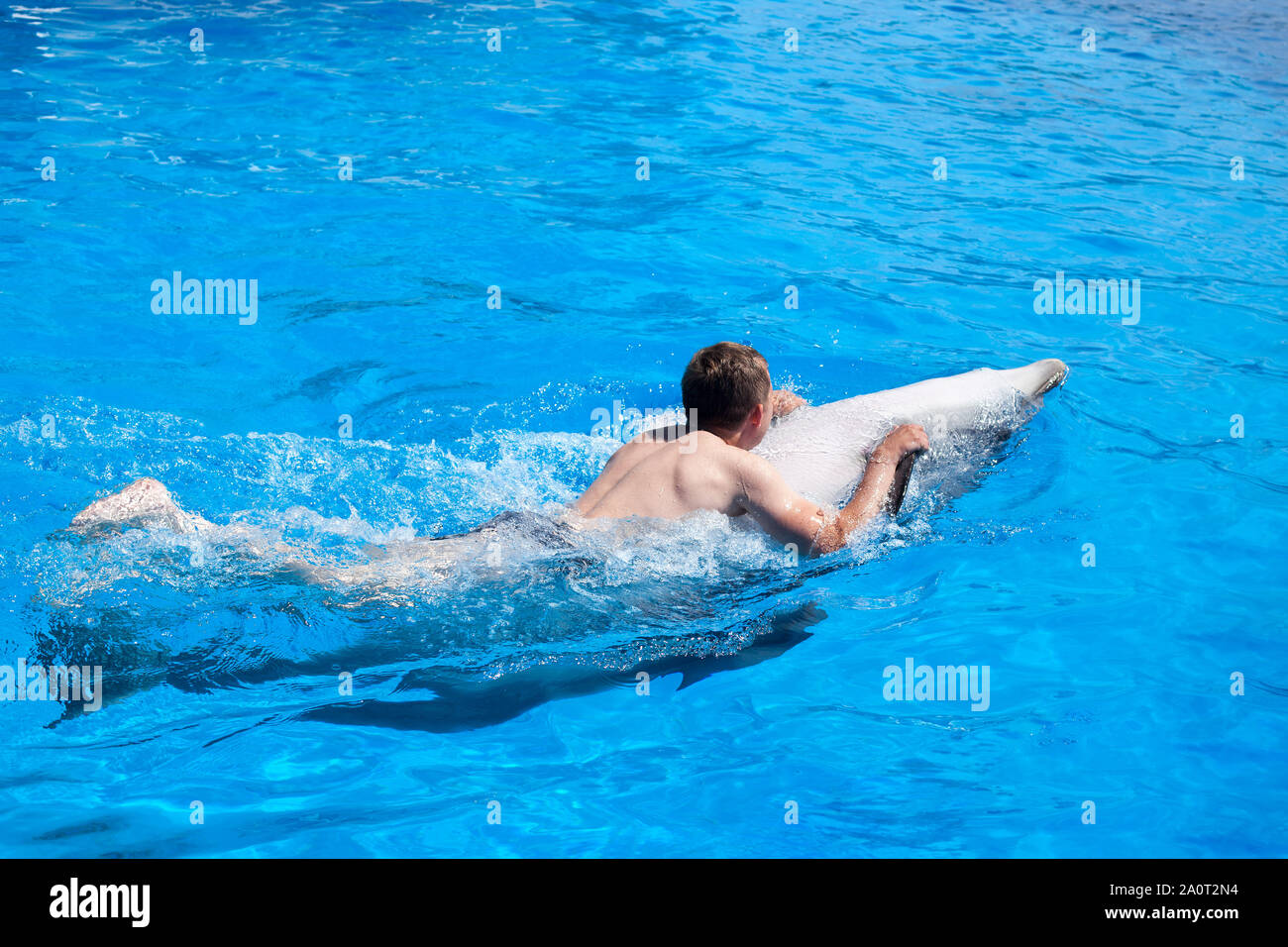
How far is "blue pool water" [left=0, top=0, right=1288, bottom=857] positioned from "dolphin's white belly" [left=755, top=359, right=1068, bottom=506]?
25cm

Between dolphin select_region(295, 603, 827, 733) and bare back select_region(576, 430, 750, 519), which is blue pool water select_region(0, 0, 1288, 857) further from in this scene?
bare back select_region(576, 430, 750, 519)

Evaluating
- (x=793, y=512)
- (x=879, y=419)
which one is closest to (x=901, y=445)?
(x=879, y=419)

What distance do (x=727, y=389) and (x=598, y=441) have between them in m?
1.35

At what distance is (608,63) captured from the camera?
1245cm

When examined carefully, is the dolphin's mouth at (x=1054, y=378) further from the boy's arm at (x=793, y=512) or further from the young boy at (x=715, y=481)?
the boy's arm at (x=793, y=512)

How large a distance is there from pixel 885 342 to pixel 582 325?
1.97 meters

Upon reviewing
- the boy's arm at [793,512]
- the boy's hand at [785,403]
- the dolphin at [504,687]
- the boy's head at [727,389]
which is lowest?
the dolphin at [504,687]

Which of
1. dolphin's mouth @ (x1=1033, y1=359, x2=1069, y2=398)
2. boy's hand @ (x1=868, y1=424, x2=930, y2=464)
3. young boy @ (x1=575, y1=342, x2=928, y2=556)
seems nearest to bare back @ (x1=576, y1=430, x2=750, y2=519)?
young boy @ (x1=575, y1=342, x2=928, y2=556)

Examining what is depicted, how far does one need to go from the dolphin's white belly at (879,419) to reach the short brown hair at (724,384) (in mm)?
401

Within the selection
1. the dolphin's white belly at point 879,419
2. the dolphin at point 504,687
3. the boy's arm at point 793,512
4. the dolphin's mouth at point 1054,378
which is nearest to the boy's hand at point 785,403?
the dolphin's white belly at point 879,419

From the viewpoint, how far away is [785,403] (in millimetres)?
6043

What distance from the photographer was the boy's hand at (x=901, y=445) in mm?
5086

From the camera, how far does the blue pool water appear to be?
12.9 feet

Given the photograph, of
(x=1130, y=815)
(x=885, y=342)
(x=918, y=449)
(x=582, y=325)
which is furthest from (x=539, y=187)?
(x=1130, y=815)
